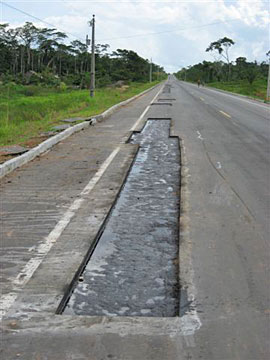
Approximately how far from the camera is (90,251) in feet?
17.3

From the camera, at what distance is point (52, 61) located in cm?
10738

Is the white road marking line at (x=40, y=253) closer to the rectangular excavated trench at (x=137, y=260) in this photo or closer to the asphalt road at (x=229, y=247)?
the rectangular excavated trench at (x=137, y=260)

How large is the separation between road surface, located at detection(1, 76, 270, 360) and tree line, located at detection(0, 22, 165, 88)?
2815 inches

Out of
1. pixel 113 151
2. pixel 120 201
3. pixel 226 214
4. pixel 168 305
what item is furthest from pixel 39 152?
pixel 168 305

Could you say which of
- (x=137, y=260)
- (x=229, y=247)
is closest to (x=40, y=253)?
(x=137, y=260)

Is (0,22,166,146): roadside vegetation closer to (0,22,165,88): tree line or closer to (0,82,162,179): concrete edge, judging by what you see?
(0,22,165,88): tree line

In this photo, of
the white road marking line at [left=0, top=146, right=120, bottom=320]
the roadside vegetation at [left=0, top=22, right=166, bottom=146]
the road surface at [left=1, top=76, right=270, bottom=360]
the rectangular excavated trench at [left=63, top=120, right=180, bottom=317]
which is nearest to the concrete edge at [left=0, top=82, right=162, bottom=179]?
the road surface at [left=1, top=76, right=270, bottom=360]

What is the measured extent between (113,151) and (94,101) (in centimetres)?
1817

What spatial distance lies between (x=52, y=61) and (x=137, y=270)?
4252 inches

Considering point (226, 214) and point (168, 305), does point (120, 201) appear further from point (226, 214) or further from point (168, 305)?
point (168, 305)

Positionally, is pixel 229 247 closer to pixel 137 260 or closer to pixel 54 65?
pixel 137 260

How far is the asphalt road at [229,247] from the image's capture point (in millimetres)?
3488

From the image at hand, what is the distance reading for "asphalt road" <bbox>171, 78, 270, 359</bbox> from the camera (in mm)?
3488

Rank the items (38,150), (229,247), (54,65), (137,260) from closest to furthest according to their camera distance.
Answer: (137,260) < (229,247) < (38,150) < (54,65)
